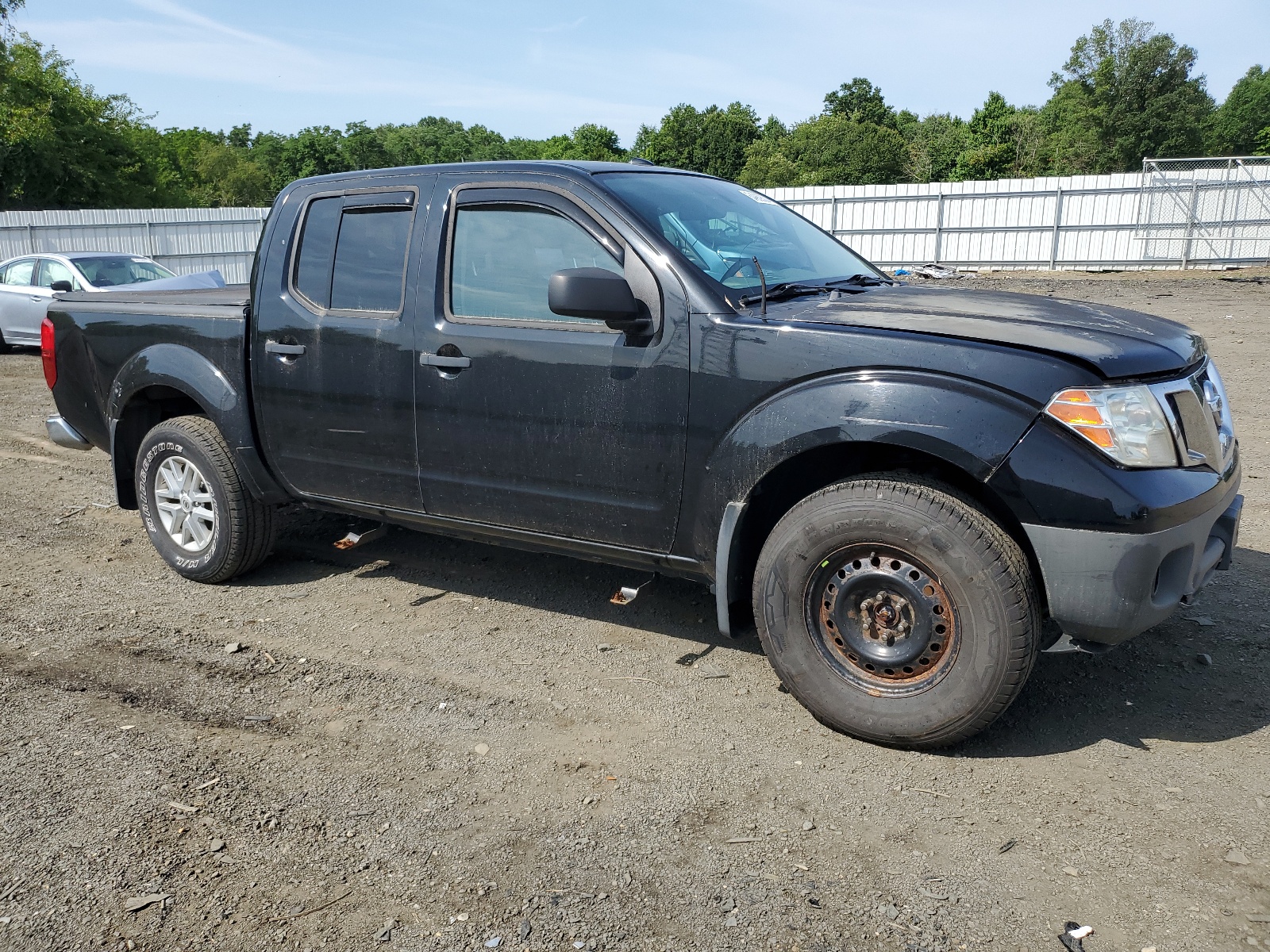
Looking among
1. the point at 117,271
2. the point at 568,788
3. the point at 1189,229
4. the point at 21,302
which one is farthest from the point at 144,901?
the point at 1189,229

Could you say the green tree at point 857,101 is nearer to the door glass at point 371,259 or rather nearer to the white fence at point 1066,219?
the white fence at point 1066,219

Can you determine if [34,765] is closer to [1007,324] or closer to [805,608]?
[805,608]

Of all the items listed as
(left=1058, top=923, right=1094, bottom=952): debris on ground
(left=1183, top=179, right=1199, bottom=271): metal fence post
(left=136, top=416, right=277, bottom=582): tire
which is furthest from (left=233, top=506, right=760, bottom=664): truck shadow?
(left=1183, top=179, right=1199, bottom=271): metal fence post

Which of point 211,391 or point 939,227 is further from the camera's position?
point 939,227

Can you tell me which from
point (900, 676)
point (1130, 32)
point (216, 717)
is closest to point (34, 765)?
point (216, 717)

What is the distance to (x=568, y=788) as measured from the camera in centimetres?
334

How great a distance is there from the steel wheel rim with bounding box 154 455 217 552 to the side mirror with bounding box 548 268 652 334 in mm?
2539

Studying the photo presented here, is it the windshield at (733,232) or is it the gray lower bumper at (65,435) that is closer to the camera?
the windshield at (733,232)

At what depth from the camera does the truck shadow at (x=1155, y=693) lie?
11.7ft

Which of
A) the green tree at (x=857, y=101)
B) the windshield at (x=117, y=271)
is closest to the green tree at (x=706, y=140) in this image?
the green tree at (x=857, y=101)

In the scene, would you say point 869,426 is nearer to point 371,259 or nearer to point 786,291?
point 786,291

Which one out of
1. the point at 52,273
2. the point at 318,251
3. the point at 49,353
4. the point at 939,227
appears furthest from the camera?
the point at 939,227

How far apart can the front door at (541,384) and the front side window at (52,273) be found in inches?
495

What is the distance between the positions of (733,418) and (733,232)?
1.00 metres
